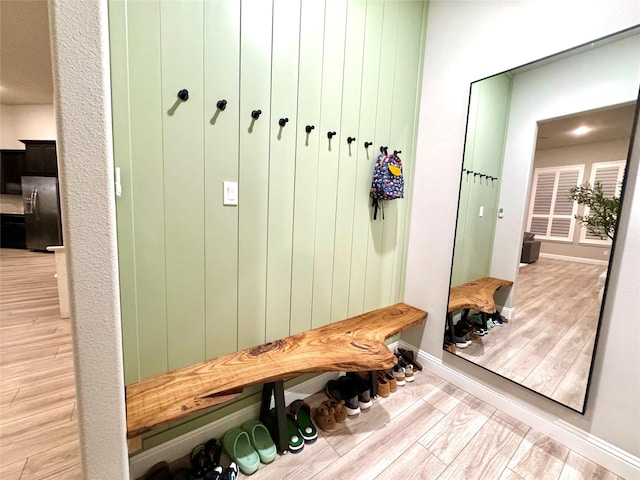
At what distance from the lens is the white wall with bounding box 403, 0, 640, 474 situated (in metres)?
1.24

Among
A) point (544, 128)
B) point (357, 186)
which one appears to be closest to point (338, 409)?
point (357, 186)

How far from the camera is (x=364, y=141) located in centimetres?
175

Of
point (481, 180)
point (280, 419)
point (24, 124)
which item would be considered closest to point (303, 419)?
point (280, 419)

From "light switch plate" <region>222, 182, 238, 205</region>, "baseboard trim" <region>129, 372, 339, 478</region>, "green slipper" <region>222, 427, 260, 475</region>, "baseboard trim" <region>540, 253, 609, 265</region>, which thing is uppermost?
"light switch plate" <region>222, 182, 238, 205</region>

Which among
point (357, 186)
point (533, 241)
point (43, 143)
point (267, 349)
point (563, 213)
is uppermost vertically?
point (43, 143)

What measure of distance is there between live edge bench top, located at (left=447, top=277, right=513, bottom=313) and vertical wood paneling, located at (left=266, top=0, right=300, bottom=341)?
4.04ft

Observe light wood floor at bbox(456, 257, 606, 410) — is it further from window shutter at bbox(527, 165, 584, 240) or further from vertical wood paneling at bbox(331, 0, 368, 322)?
vertical wood paneling at bbox(331, 0, 368, 322)

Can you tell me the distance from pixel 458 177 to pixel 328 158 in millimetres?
955

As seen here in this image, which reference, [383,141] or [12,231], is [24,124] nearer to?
[12,231]

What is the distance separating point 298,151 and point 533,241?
1.56 m

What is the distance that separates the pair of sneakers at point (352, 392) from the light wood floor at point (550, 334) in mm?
795

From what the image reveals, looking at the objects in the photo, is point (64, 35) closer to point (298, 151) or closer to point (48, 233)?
point (298, 151)

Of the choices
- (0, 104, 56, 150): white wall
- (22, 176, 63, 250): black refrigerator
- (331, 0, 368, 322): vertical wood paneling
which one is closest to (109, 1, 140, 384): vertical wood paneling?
(331, 0, 368, 322): vertical wood paneling

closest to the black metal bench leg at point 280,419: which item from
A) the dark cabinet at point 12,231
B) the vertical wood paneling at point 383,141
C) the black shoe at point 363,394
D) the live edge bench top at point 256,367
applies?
the live edge bench top at point 256,367
